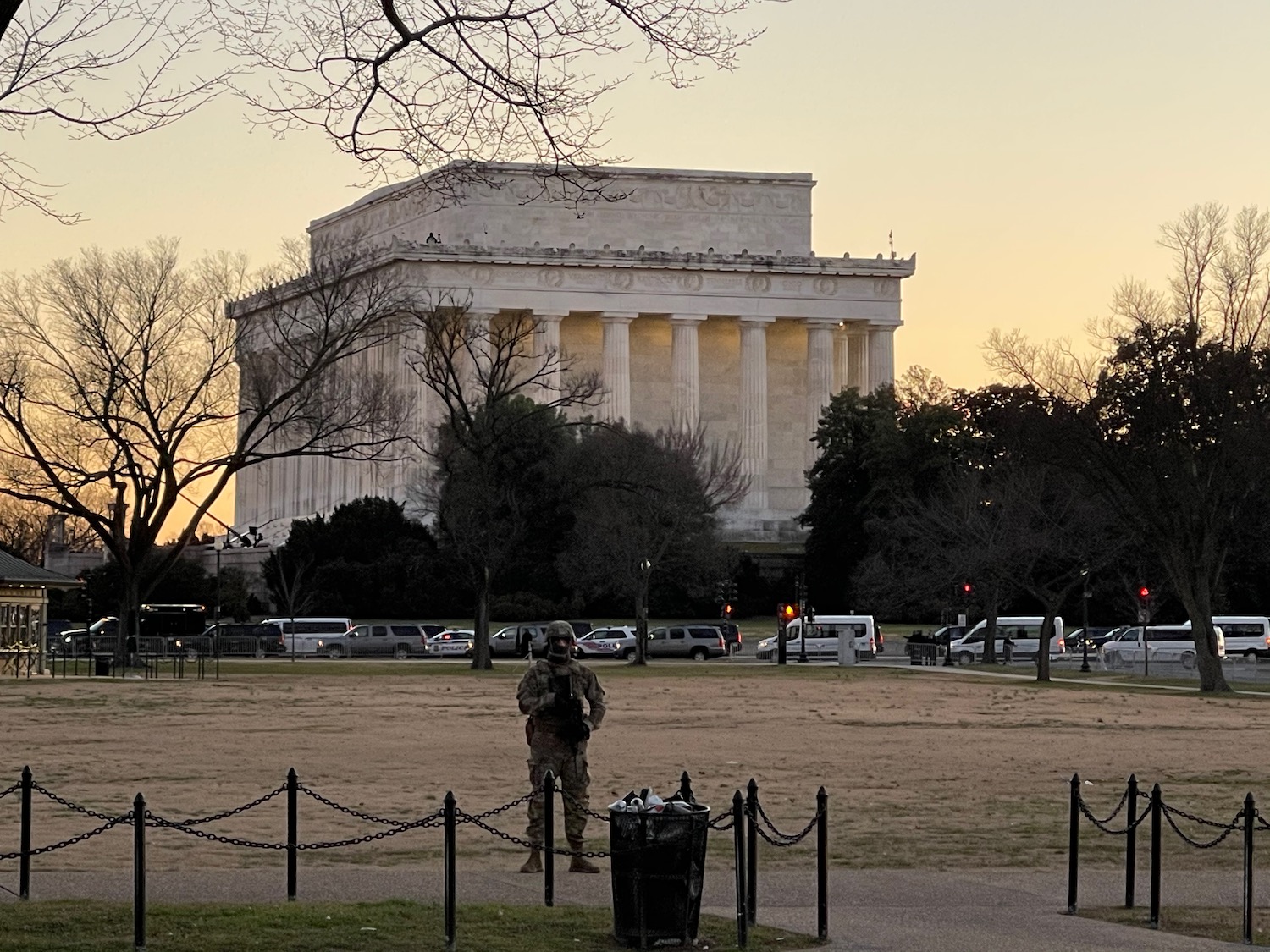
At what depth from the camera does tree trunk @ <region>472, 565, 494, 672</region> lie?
70.6 m

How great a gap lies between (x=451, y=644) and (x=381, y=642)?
10.3 feet

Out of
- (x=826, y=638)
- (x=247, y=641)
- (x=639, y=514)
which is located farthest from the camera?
Answer: (x=639, y=514)

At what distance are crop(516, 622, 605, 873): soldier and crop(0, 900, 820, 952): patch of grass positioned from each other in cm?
215

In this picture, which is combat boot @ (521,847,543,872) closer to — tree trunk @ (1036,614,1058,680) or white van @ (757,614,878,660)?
tree trunk @ (1036,614,1058,680)

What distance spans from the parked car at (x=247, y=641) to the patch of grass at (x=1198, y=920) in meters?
71.2

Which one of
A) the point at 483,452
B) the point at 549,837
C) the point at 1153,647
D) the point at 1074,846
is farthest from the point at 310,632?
the point at 1074,846

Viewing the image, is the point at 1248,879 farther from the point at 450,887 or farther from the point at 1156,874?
the point at 450,887

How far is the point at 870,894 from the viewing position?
19172 mm

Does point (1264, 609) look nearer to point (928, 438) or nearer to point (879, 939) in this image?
point (928, 438)

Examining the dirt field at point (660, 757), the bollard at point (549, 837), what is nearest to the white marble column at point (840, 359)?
the dirt field at point (660, 757)

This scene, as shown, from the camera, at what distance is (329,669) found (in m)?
70.2

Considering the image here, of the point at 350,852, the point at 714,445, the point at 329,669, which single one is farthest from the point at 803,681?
the point at 714,445

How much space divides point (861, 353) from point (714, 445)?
25.9m

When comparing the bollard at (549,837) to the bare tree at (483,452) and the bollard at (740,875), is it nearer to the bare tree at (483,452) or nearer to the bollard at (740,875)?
the bollard at (740,875)
